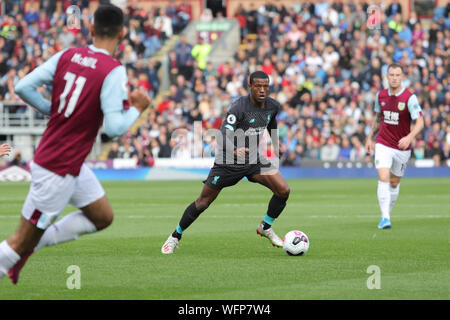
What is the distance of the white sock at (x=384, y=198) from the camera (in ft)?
44.6

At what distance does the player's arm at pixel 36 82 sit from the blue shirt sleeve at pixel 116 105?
44cm

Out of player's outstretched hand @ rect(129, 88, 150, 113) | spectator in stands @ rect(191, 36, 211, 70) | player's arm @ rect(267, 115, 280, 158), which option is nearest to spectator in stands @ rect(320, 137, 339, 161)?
spectator in stands @ rect(191, 36, 211, 70)

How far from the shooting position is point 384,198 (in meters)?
13.6

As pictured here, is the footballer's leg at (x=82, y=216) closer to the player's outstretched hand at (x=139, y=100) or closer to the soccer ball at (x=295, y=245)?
the player's outstretched hand at (x=139, y=100)

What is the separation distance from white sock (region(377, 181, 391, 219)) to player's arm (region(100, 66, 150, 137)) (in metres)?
7.76

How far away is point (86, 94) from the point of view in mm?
6535

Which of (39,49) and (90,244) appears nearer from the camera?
(90,244)

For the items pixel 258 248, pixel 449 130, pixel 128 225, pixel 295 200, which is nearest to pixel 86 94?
pixel 258 248

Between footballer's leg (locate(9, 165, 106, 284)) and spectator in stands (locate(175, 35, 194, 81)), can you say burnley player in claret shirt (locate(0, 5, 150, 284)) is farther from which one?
spectator in stands (locate(175, 35, 194, 81))

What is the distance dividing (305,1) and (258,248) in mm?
27181

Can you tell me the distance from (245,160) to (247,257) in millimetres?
1320

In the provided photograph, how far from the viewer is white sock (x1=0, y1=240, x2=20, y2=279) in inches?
264

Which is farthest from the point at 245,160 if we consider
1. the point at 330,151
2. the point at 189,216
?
the point at 330,151

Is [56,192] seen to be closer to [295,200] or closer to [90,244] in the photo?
[90,244]
